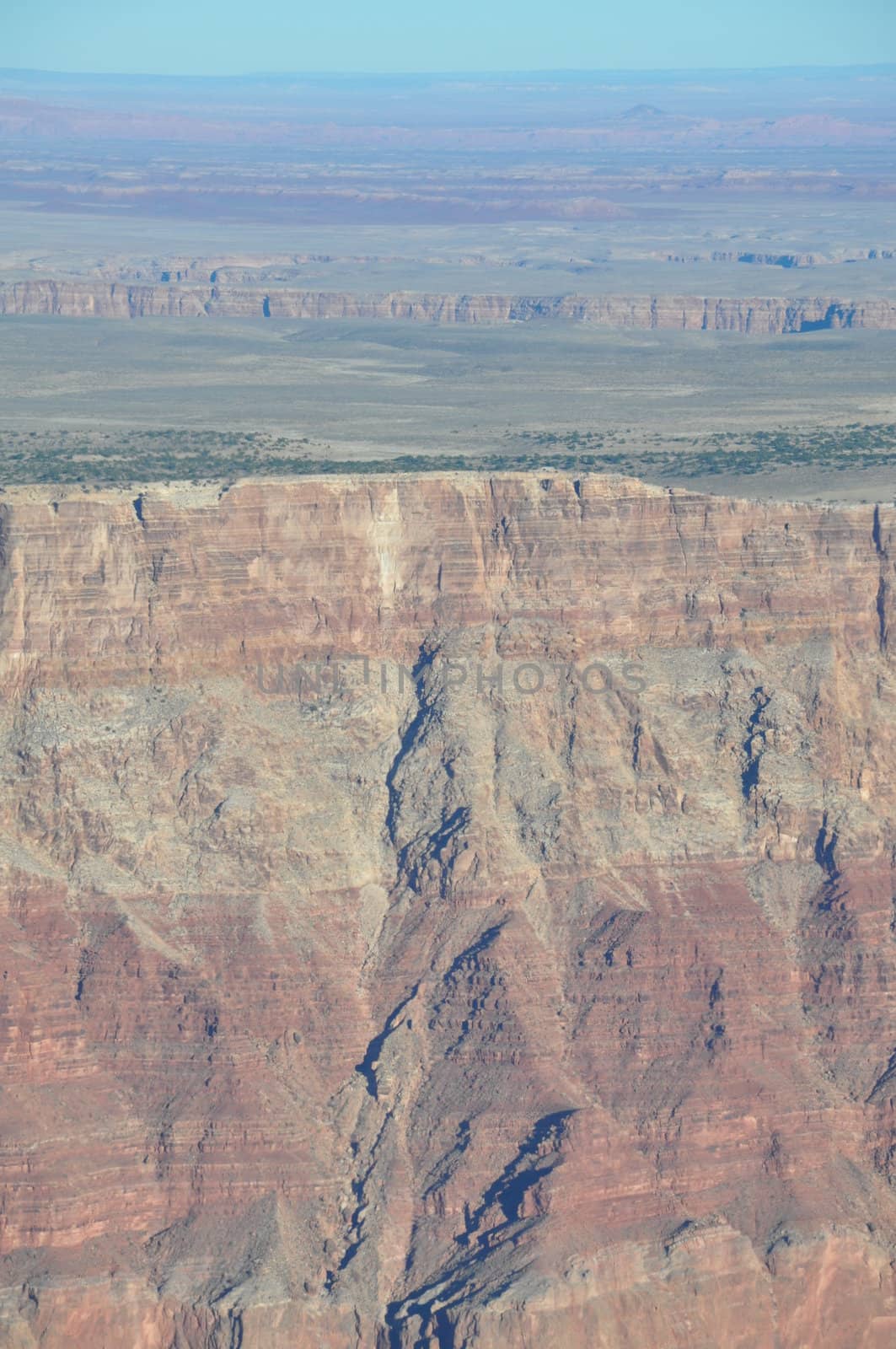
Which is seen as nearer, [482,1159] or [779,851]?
[482,1159]

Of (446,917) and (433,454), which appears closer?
(446,917)

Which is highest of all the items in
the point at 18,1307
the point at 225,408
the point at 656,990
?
the point at 225,408

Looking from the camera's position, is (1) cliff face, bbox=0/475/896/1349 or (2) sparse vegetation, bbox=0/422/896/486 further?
(2) sparse vegetation, bbox=0/422/896/486

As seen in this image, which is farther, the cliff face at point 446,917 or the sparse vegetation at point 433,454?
the sparse vegetation at point 433,454

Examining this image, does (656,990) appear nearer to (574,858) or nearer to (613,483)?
(574,858)

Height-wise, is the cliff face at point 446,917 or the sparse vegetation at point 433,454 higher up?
the sparse vegetation at point 433,454

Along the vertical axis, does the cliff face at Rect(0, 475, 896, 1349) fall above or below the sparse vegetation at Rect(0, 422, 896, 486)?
below

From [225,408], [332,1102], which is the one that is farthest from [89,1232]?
[225,408]

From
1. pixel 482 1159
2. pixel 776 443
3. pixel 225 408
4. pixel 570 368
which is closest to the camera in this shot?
pixel 482 1159
